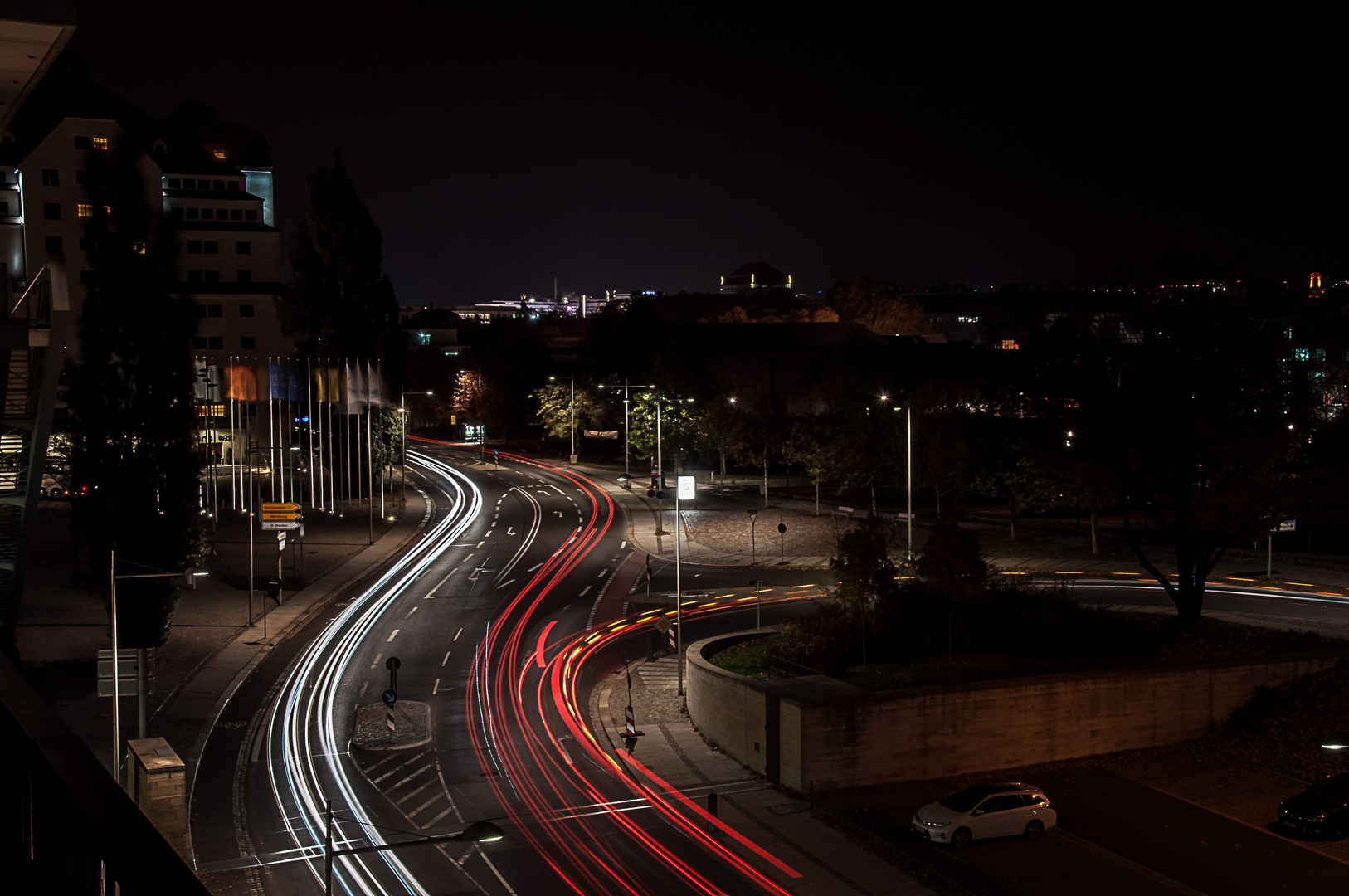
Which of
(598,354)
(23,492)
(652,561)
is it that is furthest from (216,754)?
(598,354)

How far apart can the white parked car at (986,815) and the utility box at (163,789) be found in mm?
12386

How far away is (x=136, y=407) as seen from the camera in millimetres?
28359

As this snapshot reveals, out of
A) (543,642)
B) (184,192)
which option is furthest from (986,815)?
(184,192)

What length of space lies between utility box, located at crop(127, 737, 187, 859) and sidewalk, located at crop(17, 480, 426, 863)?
4156 millimetres

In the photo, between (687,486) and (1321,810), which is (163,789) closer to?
(1321,810)

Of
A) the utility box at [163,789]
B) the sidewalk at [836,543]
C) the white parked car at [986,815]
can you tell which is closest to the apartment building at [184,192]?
the sidewalk at [836,543]

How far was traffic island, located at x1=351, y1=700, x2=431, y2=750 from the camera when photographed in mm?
22891

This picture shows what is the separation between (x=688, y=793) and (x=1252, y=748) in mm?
12917

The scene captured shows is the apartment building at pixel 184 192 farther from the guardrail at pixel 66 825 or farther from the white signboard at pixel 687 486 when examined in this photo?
the guardrail at pixel 66 825

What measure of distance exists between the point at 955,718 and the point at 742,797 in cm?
498

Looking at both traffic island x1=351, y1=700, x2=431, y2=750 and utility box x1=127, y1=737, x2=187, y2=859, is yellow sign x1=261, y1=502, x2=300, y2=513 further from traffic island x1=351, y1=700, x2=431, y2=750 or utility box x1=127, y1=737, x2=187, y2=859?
utility box x1=127, y1=737, x2=187, y2=859

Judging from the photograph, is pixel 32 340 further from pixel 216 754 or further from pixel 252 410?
pixel 252 410

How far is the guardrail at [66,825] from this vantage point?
80.2 inches

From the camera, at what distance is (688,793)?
21000 mm
